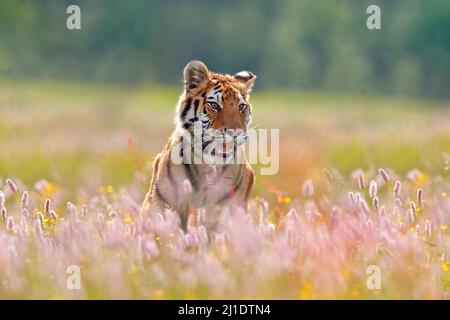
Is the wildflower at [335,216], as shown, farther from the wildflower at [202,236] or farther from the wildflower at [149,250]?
the wildflower at [149,250]

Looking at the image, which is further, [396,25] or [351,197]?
[396,25]

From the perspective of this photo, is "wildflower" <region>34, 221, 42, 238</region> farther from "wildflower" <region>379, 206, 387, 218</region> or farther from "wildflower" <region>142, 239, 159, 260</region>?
"wildflower" <region>379, 206, 387, 218</region>

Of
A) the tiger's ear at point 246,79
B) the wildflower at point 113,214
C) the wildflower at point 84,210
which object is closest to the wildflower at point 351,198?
the wildflower at point 113,214

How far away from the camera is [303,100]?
193ft

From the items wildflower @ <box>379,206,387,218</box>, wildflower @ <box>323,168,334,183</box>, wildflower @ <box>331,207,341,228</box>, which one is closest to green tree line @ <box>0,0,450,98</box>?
wildflower @ <box>323,168,334,183</box>

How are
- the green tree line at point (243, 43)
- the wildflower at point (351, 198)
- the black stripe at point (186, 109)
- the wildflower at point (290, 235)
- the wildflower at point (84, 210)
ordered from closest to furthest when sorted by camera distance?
the wildflower at point (290, 235)
the wildflower at point (351, 198)
the wildflower at point (84, 210)
the black stripe at point (186, 109)
the green tree line at point (243, 43)

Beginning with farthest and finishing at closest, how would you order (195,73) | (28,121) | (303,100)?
(303,100) < (28,121) < (195,73)

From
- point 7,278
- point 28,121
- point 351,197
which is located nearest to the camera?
point 7,278

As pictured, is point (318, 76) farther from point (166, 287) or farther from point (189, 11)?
point (166, 287)

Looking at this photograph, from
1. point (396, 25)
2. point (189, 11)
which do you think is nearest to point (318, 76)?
point (396, 25)

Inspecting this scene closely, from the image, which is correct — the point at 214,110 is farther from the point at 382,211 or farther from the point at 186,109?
the point at 382,211

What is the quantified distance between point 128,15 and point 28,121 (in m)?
47.7

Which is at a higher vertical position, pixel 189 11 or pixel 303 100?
pixel 189 11

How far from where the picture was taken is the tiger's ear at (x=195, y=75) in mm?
9930
